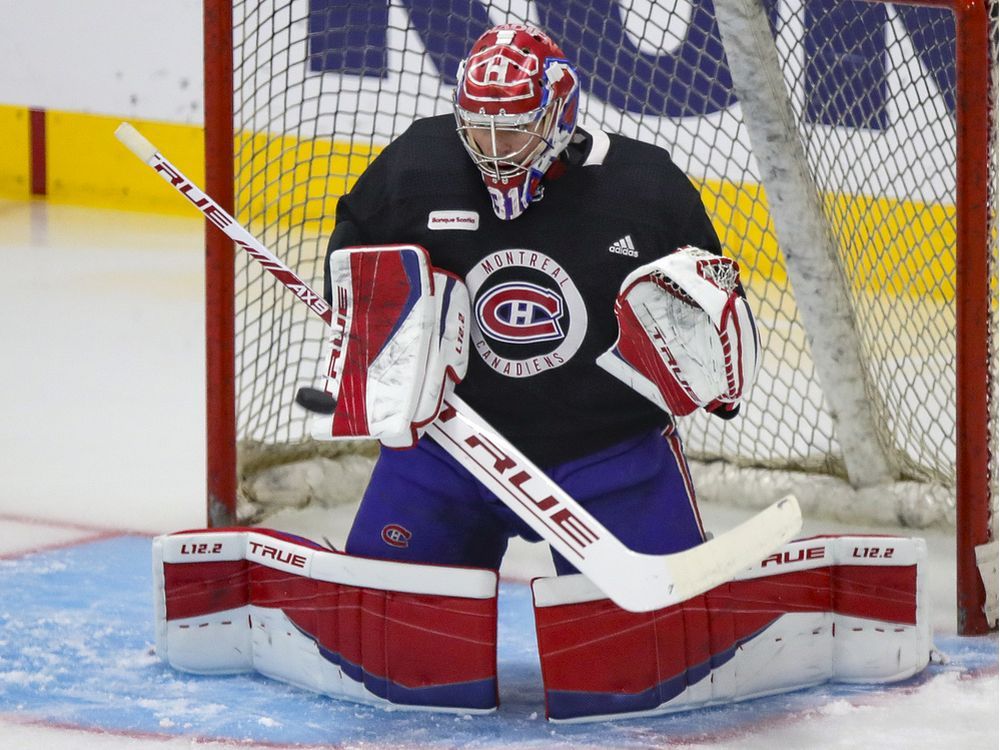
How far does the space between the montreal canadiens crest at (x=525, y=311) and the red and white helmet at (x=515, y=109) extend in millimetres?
82

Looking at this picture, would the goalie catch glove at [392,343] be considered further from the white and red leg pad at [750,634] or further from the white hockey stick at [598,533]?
the white and red leg pad at [750,634]

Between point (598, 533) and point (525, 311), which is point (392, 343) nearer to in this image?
point (525, 311)

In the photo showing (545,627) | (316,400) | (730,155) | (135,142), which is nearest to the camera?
(545,627)

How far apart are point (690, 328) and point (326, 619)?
2.08ft

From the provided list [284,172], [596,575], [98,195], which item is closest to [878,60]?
[284,172]

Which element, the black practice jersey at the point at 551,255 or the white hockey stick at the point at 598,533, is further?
the black practice jersey at the point at 551,255

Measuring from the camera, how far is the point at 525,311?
6.91 ft

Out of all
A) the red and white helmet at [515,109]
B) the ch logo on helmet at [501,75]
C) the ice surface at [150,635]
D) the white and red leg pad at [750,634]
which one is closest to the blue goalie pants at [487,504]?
the white and red leg pad at [750,634]

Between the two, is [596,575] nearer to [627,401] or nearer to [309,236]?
[627,401]

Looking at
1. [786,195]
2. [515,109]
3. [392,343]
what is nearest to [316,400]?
[392,343]

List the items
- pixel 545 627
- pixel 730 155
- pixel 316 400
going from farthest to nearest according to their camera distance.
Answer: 1. pixel 730 155
2. pixel 316 400
3. pixel 545 627

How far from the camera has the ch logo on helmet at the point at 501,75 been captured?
6.44 feet

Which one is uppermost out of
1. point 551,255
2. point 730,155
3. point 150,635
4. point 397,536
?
point 730,155

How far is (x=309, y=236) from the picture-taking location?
348 centimetres
